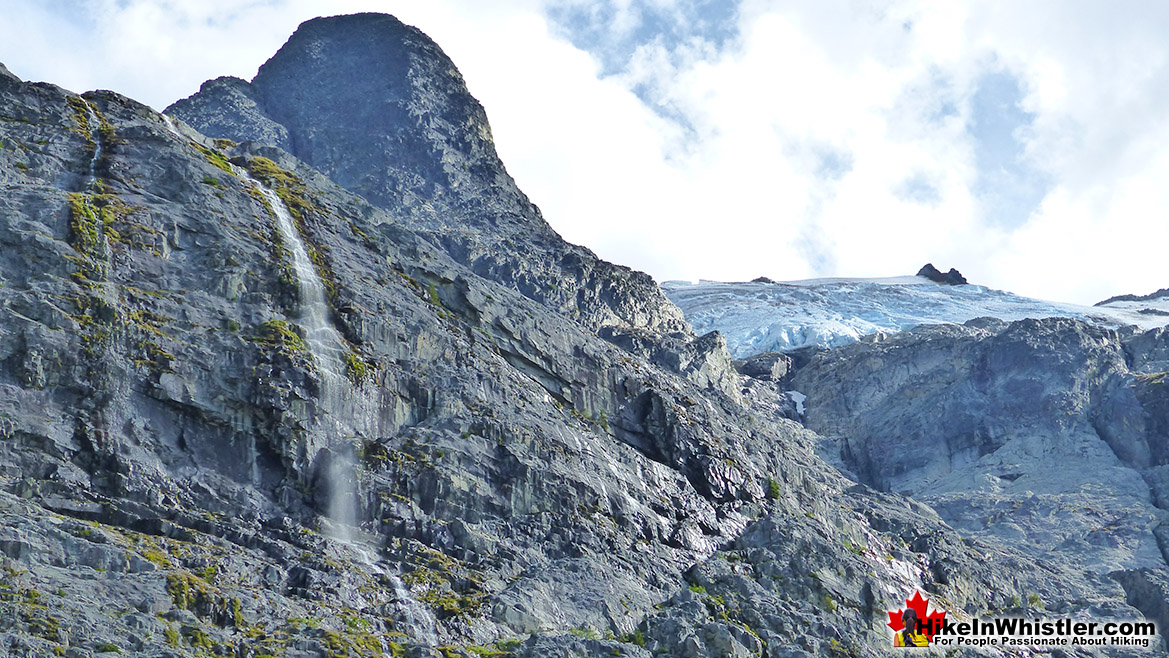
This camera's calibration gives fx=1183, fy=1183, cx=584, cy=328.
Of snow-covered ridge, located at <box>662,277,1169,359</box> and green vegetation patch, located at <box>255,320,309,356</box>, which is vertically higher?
snow-covered ridge, located at <box>662,277,1169,359</box>

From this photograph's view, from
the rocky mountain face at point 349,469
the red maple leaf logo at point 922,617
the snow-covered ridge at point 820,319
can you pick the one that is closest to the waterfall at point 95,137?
the rocky mountain face at point 349,469

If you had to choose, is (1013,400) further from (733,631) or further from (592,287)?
(733,631)

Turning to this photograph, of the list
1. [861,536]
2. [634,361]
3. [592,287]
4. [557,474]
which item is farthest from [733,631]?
[592,287]

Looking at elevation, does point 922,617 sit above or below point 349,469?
below

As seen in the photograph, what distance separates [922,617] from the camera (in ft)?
207

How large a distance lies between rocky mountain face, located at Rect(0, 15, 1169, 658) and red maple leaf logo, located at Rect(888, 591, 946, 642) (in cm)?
112

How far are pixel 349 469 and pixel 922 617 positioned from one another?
1233 inches

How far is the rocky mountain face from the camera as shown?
45531 mm

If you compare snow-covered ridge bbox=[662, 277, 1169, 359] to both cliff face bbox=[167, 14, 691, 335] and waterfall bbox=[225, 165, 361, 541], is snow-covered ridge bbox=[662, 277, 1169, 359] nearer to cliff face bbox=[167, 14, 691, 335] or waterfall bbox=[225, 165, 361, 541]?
cliff face bbox=[167, 14, 691, 335]

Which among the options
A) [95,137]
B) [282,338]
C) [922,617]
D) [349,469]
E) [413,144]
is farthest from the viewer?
[413,144]

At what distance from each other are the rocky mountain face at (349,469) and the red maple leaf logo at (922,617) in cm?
112

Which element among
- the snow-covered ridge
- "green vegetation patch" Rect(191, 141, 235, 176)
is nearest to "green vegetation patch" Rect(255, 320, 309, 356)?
"green vegetation patch" Rect(191, 141, 235, 176)

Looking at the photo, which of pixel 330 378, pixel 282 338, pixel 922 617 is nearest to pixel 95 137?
pixel 282 338

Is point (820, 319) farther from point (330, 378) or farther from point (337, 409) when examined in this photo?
point (337, 409)
